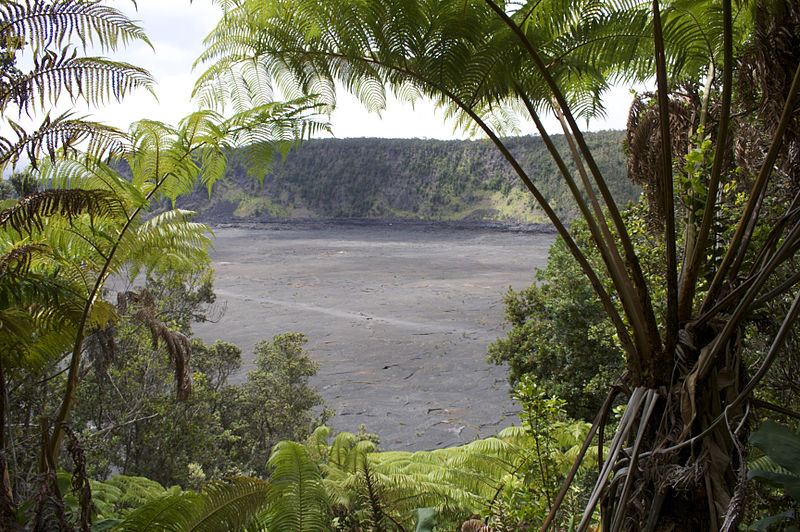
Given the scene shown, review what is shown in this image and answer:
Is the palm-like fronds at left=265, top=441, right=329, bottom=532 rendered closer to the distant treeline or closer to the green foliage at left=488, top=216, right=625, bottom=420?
the green foliage at left=488, top=216, right=625, bottom=420

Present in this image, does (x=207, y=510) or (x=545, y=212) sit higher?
(x=545, y=212)

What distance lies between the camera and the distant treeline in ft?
101

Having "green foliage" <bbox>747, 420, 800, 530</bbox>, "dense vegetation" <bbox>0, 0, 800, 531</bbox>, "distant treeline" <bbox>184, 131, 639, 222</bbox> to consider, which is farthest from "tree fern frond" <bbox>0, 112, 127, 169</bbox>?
"distant treeline" <bbox>184, 131, 639, 222</bbox>

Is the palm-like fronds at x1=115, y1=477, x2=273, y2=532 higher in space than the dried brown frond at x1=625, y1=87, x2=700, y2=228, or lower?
lower

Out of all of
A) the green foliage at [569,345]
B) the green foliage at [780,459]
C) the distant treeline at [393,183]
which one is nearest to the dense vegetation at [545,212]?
the green foliage at [780,459]

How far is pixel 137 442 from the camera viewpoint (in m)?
5.75

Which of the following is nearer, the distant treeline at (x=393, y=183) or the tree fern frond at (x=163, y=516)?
the tree fern frond at (x=163, y=516)

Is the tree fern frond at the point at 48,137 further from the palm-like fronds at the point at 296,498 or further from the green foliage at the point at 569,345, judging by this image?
the green foliage at the point at 569,345

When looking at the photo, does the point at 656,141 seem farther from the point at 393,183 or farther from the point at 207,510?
the point at 393,183

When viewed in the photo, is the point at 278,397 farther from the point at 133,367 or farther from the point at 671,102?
the point at 671,102

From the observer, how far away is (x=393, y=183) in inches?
1422

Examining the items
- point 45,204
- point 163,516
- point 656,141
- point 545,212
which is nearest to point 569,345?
point 656,141

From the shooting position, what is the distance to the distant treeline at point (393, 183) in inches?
1216

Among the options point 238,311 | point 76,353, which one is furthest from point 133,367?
point 238,311
